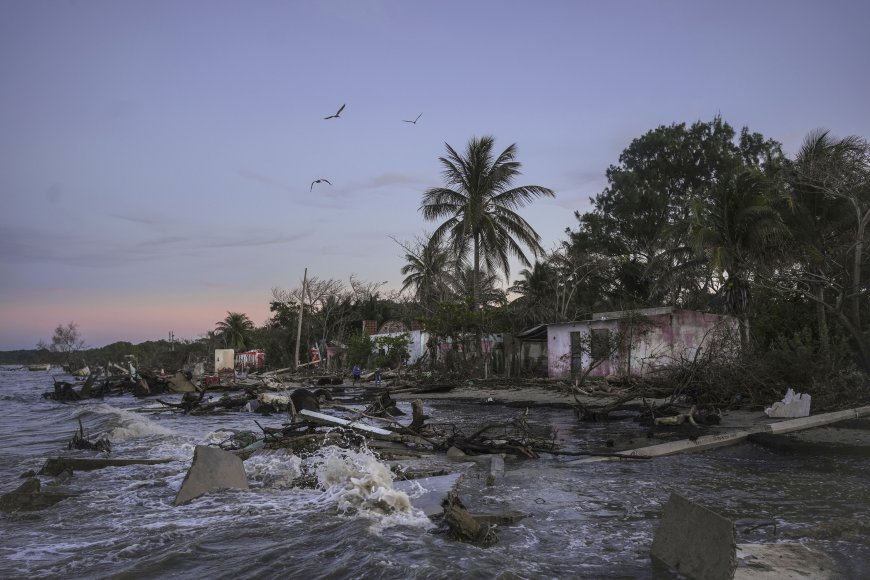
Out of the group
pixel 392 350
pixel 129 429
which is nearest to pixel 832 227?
pixel 392 350

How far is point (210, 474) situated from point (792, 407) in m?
10.8

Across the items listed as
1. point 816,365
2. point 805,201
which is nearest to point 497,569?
point 816,365

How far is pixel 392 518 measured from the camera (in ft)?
20.1

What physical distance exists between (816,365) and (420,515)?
11.0m

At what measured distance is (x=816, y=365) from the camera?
12938 millimetres

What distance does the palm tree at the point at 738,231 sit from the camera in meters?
20.5

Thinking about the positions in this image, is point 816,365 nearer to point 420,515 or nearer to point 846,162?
point 846,162

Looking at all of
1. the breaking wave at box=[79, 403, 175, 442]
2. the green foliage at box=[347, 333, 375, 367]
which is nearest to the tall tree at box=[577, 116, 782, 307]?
the green foliage at box=[347, 333, 375, 367]

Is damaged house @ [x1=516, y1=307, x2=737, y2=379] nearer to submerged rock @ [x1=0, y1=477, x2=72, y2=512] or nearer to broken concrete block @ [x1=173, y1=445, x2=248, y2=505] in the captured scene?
broken concrete block @ [x1=173, y1=445, x2=248, y2=505]

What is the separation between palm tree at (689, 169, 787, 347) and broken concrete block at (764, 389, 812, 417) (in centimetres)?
928

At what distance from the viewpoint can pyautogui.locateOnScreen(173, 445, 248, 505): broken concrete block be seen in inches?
289

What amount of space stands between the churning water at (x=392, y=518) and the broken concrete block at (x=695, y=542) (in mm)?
224

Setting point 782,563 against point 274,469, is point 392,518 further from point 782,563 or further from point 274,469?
point 782,563

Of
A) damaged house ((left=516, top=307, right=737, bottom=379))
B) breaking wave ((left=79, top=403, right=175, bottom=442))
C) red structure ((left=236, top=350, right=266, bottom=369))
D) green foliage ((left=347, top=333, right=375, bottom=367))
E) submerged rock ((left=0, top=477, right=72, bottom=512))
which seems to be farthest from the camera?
red structure ((left=236, top=350, right=266, bottom=369))
